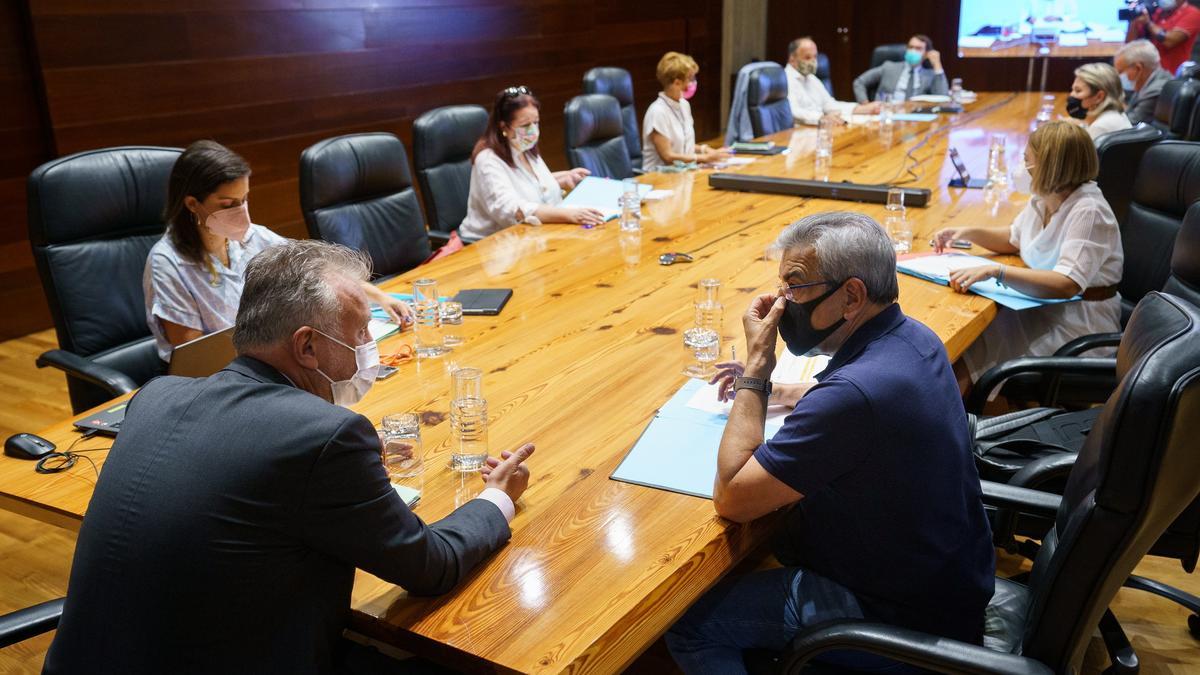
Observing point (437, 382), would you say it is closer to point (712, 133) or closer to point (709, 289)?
point (709, 289)

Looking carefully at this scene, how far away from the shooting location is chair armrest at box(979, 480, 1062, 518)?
179cm

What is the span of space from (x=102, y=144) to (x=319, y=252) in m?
3.63

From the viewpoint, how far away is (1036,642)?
4.56ft

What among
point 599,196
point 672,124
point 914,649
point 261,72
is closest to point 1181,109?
point 672,124

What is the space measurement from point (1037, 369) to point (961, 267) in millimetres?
524

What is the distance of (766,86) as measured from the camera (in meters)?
6.25

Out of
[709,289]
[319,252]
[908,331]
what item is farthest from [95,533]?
[709,289]

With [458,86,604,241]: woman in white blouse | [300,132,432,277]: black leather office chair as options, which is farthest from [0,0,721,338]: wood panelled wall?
[458,86,604,241]: woman in white blouse

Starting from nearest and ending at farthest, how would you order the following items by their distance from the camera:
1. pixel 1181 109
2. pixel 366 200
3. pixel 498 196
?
pixel 366 200 < pixel 498 196 < pixel 1181 109

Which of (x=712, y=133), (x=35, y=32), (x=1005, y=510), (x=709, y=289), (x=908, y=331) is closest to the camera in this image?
(x=908, y=331)

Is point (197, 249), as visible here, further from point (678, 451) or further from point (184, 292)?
point (678, 451)

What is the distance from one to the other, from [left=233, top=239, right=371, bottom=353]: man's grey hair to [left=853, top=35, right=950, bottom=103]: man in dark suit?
633 centimetres

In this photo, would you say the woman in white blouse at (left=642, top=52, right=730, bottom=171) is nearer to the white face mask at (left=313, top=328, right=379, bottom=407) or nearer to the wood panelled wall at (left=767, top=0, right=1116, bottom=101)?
the white face mask at (left=313, top=328, right=379, bottom=407)

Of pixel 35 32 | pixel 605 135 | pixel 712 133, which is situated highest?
pixel 35 32
